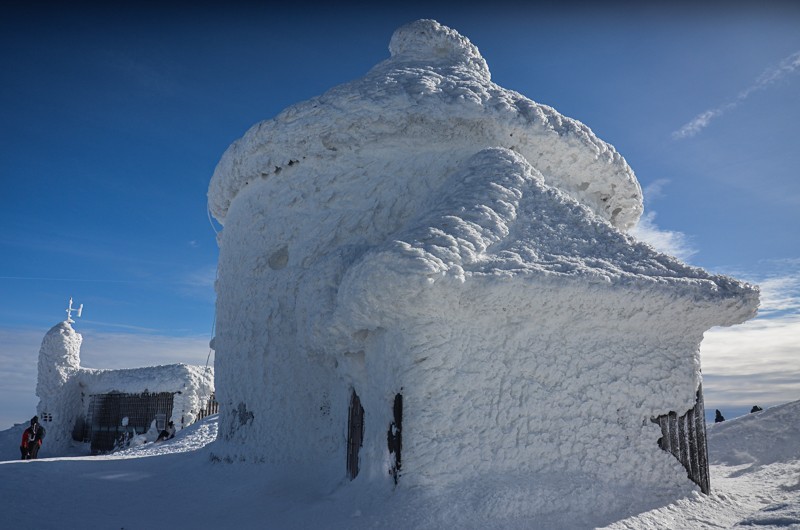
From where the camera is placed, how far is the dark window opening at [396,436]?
413 cm

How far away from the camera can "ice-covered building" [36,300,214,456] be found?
1356 centimetres

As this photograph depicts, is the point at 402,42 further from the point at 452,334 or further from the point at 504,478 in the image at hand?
the point at 504,478

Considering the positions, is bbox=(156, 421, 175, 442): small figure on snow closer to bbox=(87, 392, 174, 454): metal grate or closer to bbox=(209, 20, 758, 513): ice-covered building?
bbox=(87, 392, 174, 454): metal grate

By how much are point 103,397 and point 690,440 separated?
14171 millimetres

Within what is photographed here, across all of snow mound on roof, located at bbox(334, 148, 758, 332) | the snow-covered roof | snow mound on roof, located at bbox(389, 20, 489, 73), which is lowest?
snow mound on roof, located at bbox(334, 148, 758, 332)

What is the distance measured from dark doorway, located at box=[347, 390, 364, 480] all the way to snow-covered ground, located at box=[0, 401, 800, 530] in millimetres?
198

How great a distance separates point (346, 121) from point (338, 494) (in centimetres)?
360

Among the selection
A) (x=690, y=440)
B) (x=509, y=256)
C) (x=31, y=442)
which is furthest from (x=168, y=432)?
(x=690, y=440)

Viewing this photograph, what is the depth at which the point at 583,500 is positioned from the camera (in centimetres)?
405

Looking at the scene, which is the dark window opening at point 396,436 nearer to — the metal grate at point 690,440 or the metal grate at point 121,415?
the metal grate at point 690,440

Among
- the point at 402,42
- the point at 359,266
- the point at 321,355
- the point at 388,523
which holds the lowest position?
the point at 388,523

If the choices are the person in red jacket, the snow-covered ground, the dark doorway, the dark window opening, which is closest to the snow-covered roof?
the dark doorway

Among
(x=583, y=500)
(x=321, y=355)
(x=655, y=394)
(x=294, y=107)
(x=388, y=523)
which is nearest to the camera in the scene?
(x=388, y=523)

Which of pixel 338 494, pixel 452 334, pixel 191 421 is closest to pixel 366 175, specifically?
pixel 452 334
